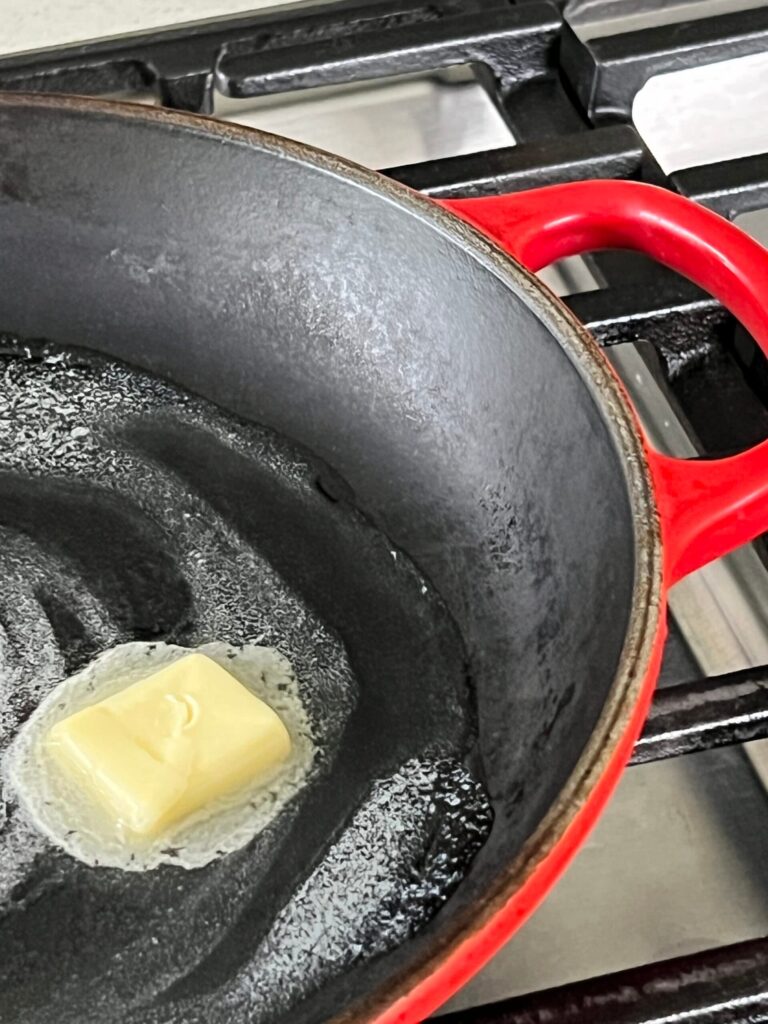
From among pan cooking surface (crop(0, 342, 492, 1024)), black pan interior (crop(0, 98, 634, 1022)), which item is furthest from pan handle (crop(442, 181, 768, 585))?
pan cooking surface (crop(0, 342, 492, 1024))

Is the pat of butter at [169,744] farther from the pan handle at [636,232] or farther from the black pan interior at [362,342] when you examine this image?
the pan handle at [636,232]

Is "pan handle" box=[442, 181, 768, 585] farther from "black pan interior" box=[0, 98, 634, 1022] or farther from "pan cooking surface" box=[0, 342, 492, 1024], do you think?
"pan cooking surface" box=[0, 342, 492, 1024]

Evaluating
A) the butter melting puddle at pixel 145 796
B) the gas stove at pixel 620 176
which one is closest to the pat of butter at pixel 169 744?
the butter melting puddle at pixel 145 796

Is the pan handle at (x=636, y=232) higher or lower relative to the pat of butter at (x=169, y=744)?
higher

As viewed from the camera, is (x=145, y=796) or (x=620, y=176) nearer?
(x=145, y=796)

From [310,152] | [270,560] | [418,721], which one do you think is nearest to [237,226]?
[310,152]

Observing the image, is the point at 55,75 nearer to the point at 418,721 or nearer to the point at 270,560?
the point at 270,560

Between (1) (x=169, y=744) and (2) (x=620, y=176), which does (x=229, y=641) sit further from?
(2) (x=620, y=176)

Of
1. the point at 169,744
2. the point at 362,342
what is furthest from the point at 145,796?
the point at 362,342
